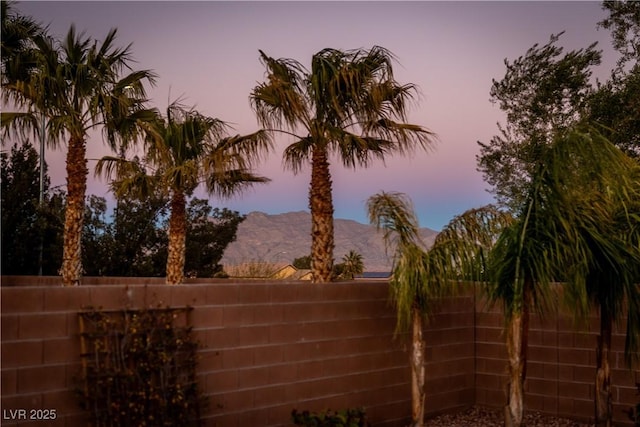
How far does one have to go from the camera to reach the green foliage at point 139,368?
21.6ft

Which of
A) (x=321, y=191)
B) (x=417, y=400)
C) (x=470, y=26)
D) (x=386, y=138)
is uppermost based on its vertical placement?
(x=470, y=26)

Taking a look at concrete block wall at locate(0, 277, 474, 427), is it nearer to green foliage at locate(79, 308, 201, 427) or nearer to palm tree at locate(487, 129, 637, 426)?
green foliage at locate(79, 308, 201, 427)

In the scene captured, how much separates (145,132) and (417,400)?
5652 millimetres

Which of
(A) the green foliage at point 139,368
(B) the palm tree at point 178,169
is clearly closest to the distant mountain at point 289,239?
(B) the palm tree at point 178,169

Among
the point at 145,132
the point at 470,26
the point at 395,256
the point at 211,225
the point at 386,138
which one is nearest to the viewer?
the point at 395,256

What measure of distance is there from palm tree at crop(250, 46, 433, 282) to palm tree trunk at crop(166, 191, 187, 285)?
366 centimetres

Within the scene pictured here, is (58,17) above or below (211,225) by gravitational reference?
above

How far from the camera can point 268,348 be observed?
8.02m

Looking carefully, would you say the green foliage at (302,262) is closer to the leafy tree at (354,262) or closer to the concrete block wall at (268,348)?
the leafy tree at (354,262)

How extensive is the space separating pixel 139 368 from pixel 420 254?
9.84ft

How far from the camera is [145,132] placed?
1163cm

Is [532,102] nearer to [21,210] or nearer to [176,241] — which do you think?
[176,241]

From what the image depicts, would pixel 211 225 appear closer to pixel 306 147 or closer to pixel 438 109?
pixel 438 109

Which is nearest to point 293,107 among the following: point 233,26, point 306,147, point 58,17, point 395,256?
point 306,147
